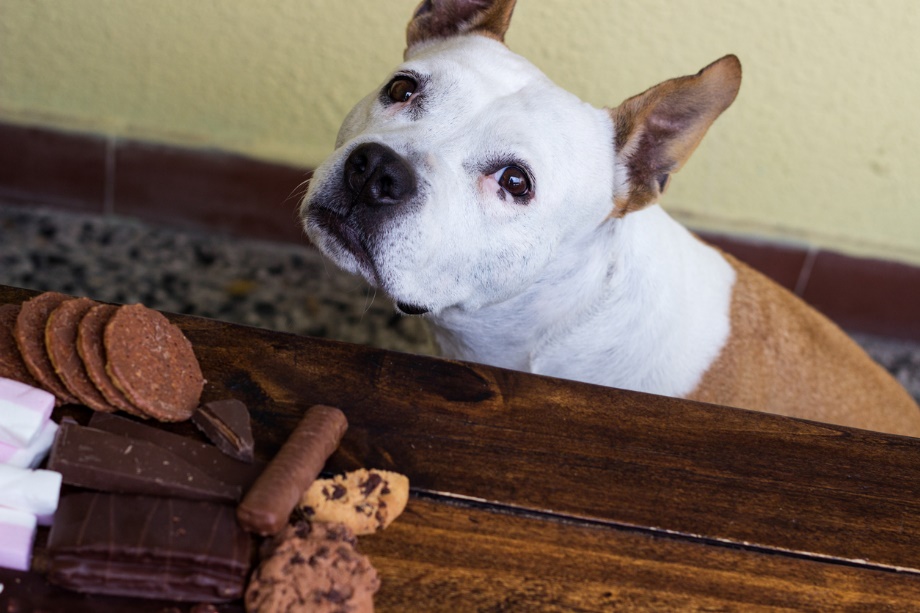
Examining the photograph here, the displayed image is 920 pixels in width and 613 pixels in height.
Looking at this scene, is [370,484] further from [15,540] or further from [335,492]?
[15,540]

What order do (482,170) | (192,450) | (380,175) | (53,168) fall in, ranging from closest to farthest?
(192,450), (380,175), (482,170), (53,168)

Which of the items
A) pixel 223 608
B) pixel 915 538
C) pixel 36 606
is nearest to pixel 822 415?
pixel 915 538

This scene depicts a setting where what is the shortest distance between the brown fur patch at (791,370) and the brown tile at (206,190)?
5.09 ft

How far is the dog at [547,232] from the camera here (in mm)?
1506

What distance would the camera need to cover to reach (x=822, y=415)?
1993 mm

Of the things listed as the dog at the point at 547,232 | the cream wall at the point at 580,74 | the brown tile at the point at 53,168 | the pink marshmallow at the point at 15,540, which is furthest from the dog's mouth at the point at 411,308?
the brown tile at the point at 53,168

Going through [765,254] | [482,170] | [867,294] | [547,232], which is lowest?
[867,294]

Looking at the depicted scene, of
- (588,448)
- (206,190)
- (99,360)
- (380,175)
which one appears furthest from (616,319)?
(206,190)

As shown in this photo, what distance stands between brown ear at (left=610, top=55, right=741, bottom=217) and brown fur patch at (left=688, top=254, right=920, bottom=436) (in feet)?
1.42

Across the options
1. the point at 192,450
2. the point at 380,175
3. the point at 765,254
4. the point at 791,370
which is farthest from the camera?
the point at 765,254

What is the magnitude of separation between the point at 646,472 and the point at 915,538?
0.42 m

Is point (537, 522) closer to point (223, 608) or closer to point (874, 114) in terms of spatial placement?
point (223, 608)

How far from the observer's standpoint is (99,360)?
47.5 inches

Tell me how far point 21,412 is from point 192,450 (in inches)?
8.5
